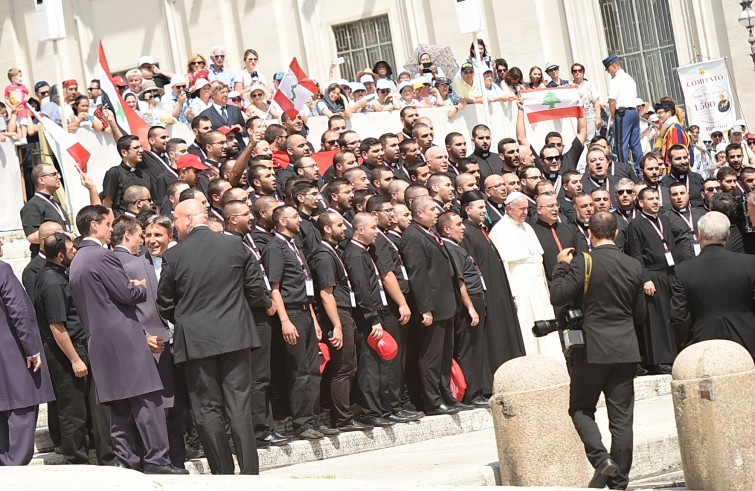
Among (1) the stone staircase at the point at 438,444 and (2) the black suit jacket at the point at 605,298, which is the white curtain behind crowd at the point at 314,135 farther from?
(2) the black suit jacket at the point at 605,298

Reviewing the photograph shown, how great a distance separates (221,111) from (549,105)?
595 cm

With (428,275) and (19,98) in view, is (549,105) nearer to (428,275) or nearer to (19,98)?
(19,98)

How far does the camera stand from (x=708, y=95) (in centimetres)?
2739

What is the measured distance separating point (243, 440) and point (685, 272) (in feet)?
11.3

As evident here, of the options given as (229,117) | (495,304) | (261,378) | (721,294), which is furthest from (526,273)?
(721,294)

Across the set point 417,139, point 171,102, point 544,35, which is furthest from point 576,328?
point 544,35

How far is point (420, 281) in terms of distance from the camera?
46.9 feet

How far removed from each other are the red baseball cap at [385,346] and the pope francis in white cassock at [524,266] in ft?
8.06

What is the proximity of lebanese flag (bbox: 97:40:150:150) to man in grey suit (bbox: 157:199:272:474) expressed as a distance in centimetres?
704

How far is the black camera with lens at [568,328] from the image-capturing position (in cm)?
1034

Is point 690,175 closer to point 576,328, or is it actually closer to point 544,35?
point 576,328

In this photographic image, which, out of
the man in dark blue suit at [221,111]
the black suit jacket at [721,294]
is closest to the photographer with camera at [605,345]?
the black suit jacket at [721,294]

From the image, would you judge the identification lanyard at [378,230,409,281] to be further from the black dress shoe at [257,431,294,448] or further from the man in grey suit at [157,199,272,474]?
the man in grey suit at [157,199,272,474]

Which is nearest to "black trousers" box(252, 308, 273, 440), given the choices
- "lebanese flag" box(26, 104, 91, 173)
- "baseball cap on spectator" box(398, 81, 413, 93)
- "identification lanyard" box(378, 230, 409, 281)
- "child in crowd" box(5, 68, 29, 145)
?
"identification lanyard" box(378, 230, 409, 281)
